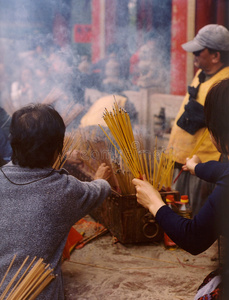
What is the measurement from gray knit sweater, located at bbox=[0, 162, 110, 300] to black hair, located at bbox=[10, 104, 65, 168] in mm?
44

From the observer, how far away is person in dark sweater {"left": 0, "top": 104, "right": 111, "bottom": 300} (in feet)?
4.55

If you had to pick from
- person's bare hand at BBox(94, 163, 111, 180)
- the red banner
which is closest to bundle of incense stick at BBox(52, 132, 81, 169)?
person's bare hand at BBox(94, 163, 111, 180)

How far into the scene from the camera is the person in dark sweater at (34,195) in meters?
1.39

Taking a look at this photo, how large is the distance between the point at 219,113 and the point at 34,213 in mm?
742

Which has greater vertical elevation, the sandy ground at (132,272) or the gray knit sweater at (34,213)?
the gray knit sweater at (34,213)

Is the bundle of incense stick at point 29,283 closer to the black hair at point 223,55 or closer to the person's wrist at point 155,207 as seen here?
the person's wrist at point 155,207

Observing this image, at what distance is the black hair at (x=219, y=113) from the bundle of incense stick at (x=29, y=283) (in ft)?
2.24

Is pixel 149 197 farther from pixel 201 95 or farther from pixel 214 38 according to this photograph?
pixel 214 38

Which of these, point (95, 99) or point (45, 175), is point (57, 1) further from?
point (45, 175)

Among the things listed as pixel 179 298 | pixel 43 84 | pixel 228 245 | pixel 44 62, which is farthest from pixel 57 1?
pixel 228 245

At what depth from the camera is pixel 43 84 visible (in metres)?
3.40

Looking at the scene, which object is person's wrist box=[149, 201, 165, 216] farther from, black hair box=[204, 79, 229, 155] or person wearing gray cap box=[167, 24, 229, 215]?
person wearing gray cap box=[167, 24, 229, 215]

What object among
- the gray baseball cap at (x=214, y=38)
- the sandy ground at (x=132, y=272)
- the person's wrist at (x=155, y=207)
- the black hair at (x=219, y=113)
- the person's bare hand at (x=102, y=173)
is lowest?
the sandy ground at (x=132, y=272)

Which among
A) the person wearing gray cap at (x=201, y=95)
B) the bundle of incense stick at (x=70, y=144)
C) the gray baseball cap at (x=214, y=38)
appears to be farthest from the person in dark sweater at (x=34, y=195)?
the gray baseball cap at (x=214, y=38)
